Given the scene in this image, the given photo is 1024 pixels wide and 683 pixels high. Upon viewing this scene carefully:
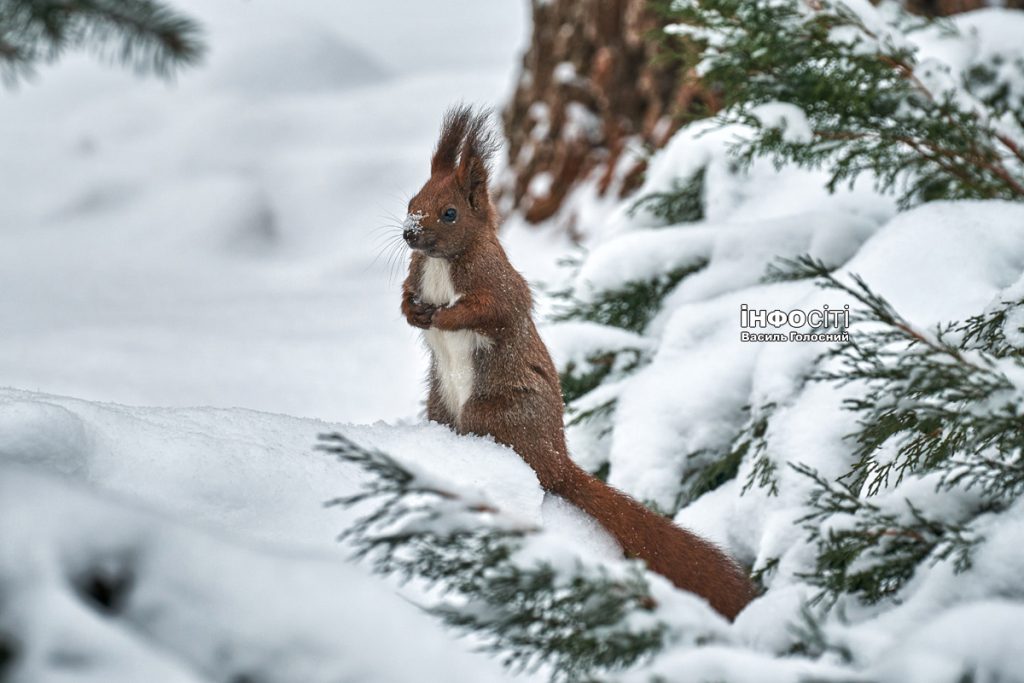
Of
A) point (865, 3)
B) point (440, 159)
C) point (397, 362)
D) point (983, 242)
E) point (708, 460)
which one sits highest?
point (865, 3)

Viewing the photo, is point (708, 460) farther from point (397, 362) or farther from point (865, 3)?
point (397, 362)

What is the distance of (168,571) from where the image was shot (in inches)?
55.2

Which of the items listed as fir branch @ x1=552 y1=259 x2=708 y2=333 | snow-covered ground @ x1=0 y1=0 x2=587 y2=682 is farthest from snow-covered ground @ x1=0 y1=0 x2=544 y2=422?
fir branch @ x1=552 y1=259 x2=708 y2=333

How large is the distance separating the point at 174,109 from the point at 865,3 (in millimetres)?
10990

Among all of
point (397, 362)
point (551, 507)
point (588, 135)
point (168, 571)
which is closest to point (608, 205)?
point (588, 135)

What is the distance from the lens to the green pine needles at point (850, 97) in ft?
9.65

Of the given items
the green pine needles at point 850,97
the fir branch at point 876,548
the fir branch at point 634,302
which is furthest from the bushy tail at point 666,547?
the fir branch at point 634,302

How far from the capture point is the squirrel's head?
258 centimetres

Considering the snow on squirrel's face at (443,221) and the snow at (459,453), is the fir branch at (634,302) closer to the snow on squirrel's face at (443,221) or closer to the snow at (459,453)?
the snow at (459,453)

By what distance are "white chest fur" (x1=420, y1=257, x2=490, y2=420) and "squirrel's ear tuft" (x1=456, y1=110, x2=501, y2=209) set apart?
21 centimetres

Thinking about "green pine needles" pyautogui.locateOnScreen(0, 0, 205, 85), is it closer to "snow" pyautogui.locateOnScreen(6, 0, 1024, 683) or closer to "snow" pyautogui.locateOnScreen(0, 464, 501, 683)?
"snow" pyautogui.locateOnScreen(6, 0, 1024, 683)

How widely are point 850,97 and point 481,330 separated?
Answer: 1.36 metres

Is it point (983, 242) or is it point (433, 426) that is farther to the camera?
point (983, 242)

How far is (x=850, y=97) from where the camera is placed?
299cm
